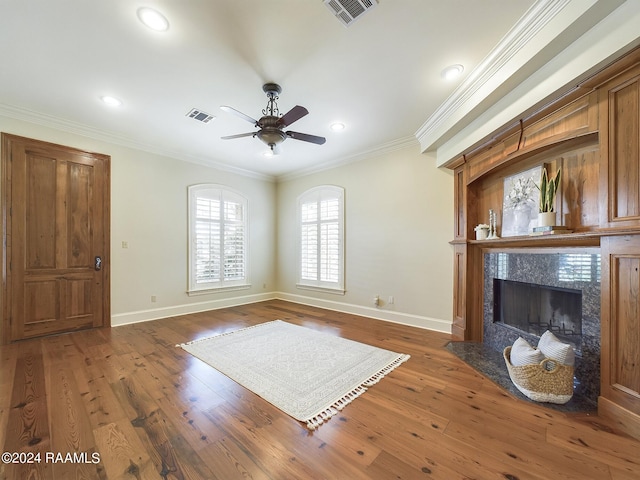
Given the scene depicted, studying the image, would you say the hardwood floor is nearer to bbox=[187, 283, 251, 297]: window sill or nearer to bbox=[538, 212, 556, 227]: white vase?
bbox=[538, 212, 556, 227]: white vase

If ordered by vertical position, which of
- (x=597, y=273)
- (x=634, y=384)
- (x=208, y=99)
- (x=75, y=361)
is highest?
(x=208, y=99)

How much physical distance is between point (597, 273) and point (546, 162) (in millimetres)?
1136

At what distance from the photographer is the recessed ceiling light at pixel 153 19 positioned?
1.95 metres

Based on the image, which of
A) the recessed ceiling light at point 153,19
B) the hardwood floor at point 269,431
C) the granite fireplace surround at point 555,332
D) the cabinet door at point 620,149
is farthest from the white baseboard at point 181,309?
the cabinet door at point 620,149

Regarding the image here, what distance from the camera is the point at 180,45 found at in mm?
2289

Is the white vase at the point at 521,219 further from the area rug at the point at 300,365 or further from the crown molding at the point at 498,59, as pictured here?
the area rug at the point at 300,365

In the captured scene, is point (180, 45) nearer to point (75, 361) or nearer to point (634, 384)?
point (75, 361)

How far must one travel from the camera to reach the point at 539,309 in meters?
2.79

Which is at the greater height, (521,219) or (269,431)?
(521,219)

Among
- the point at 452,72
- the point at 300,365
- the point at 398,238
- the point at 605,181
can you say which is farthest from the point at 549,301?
the point at 300,365

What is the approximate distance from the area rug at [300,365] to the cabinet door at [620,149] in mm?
2202

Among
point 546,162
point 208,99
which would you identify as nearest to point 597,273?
point 546,162

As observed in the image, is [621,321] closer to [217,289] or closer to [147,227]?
[217,289]

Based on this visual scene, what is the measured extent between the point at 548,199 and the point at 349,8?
2341 mm
